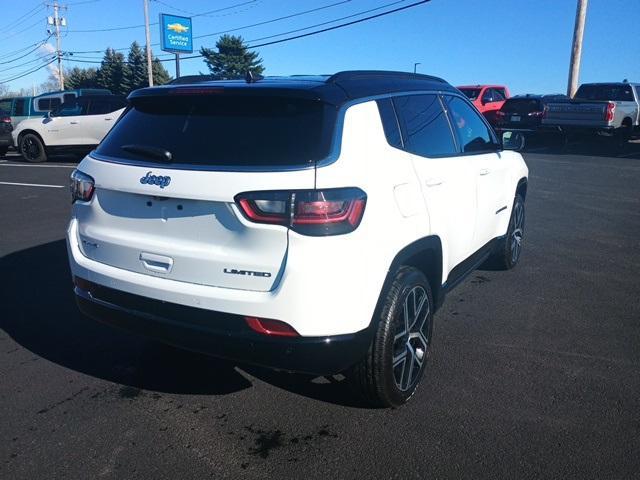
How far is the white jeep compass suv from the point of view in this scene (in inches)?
95.7

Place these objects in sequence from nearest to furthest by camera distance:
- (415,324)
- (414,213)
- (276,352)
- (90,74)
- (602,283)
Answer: (276,352) < (414,213) < (415,324) < (602,283) < (90,74)

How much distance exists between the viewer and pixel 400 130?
3.09 m

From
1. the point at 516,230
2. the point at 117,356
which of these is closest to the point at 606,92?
the point at 516,230

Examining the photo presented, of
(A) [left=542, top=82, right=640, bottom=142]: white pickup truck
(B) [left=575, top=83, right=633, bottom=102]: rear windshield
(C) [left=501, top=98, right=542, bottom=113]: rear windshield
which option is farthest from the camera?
(C) [left=501, top=98, right=542, bottom=113]: rear windshield

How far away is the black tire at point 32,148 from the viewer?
15789 mm

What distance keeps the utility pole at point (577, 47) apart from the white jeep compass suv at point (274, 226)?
73.9 feet

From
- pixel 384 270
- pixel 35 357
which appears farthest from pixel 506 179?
pixel 35 357

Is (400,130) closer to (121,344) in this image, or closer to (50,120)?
(121,344)

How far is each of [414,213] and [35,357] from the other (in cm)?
269

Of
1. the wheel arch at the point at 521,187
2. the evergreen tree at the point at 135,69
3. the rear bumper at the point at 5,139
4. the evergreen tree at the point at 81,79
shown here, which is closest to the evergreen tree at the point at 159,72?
the evergreen tree at the point at 135,69

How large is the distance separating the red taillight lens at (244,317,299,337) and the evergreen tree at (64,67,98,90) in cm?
6705

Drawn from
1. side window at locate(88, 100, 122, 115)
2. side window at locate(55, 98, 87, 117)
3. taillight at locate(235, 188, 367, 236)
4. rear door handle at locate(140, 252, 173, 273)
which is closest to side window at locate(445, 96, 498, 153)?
taillight at locate(235, 188, 367, 236)

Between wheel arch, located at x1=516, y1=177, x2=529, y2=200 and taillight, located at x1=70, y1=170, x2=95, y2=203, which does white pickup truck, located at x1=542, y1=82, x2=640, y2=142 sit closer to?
wheel arch, located at x1=516, y1=177, x2=529, y2=200

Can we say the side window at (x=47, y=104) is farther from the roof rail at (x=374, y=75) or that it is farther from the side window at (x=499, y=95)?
the roof rail at (x=374, y=75)
